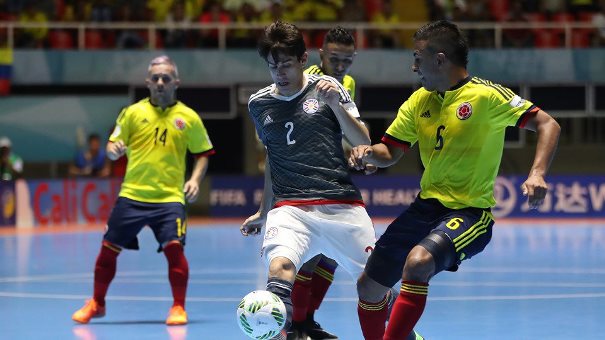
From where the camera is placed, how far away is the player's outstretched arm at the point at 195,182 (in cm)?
891

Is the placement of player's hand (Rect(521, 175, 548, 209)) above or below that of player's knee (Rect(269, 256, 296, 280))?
above

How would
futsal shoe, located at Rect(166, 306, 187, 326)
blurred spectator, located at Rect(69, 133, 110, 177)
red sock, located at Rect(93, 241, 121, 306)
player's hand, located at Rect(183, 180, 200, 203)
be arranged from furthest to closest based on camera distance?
blurred spectator, located at Rect(69, 133, 110, 177) → red sock, located at Rect(93, 241, 121, 306) → futsal shoe, located at Rect(166, 306, 187, 326) → player's hand, located at Rect(183, 180, 200, 203)

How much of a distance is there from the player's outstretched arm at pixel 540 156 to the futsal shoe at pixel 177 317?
12.3ft

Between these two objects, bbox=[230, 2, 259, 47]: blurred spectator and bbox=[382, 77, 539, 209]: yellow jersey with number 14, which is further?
bbox=[230, 2, 259, 47]: blurred spectator

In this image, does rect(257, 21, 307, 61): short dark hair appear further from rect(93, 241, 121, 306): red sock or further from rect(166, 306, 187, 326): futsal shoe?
rect(93, 241, 121, 306): red sock

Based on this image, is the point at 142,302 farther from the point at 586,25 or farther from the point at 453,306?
the point at 586,25

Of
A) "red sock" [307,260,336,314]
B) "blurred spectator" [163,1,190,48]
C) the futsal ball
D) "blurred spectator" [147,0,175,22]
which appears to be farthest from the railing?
the futsal ball

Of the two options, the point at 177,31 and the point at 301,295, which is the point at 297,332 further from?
the point at 177,31

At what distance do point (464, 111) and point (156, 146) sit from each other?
368 cm

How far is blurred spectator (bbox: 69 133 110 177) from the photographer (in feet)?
71.8

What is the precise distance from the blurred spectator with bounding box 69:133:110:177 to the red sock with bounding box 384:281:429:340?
1612cm

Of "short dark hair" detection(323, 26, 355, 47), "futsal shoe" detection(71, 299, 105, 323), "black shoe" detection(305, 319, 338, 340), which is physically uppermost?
"short dark hair" detection(323, 26, 355, 47)

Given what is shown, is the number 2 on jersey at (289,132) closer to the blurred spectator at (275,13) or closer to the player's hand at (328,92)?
the player's hand at (328,92)

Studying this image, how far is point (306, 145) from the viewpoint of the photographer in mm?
6953
